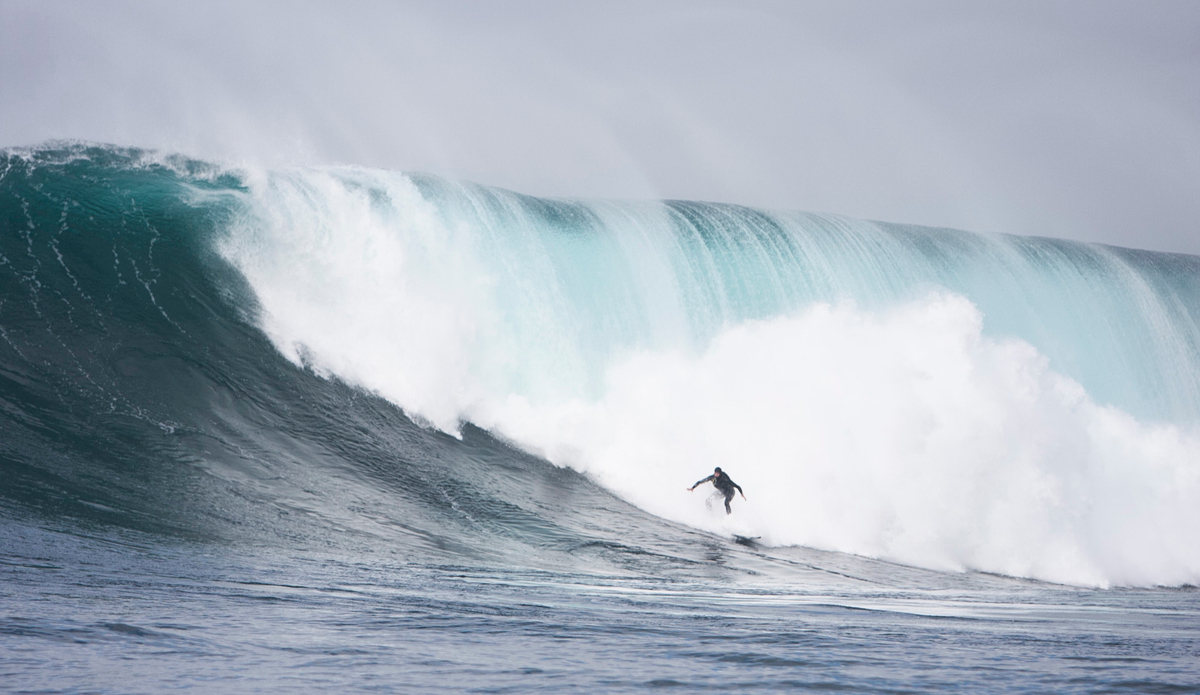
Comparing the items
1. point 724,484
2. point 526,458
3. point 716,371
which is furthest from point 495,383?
point 724,484

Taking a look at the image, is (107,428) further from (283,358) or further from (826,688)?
(826,688)

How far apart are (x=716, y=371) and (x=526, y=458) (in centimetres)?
428

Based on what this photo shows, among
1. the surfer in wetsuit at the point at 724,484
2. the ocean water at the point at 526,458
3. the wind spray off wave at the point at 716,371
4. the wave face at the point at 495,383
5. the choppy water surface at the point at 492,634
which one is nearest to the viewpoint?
the choppy water surface at the point at 492,634

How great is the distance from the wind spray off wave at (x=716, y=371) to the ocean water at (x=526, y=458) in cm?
6

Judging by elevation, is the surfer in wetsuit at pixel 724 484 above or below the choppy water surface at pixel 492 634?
above

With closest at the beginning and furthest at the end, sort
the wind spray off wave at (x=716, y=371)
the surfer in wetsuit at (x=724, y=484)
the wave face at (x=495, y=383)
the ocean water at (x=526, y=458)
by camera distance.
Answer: the ocean water at (x=526, y=458)
the wave face at (x=495, y=383)
the surfer in wetsuit at (x=724, y=484)
the wind spray off wave at (x=716, y=371)

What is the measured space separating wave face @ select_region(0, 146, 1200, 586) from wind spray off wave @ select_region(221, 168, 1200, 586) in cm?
5

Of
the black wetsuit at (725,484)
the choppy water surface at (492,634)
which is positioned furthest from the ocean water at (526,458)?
the black wetsuit at (725,484)

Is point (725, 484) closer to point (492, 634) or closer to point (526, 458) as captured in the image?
point (526, 458)

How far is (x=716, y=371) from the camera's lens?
51.4ft

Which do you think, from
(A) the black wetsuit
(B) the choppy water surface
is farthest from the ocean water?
(A) the black wetsuit

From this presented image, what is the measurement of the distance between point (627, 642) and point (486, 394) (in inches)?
395

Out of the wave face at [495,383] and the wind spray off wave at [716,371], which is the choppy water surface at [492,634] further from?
the wind spray off wave at [716,371]

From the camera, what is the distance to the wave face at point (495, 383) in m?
9.40
